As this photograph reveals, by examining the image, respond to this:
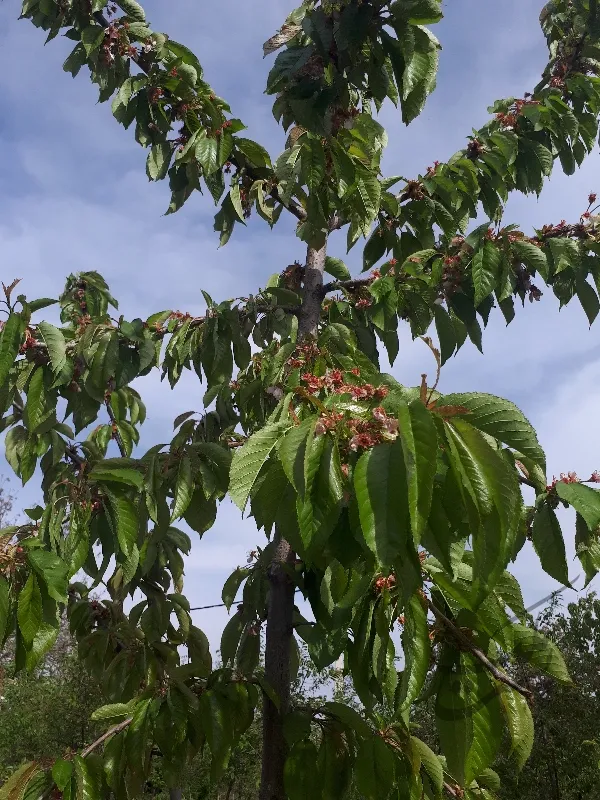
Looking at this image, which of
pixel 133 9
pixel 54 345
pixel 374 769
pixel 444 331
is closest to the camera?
pixel 374 769

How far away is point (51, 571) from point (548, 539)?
1.27m

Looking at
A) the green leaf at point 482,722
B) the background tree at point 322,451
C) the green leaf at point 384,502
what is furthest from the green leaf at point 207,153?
the green leaf at point 482,722

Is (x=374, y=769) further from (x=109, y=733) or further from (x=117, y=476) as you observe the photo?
(x=117, y=476)

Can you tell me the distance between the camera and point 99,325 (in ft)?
8.54

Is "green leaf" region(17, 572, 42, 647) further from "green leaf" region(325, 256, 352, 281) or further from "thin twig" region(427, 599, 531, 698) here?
"green leaf" region(325, 256, 352, 281)

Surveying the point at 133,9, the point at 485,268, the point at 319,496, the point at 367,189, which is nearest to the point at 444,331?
the point at 485,268

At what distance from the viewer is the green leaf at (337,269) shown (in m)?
3.20

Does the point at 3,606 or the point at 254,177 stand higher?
the point at 254,177

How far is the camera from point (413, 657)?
4.22 feet

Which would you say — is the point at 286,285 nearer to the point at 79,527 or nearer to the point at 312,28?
the point at 312,28

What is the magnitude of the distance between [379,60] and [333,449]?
1.70 metres

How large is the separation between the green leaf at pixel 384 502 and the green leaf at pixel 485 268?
52.8 inches

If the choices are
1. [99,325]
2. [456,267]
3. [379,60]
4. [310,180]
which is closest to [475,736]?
[456,267]

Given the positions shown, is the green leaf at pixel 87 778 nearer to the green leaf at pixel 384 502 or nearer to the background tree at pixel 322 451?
the background tree at pixel 322 451
